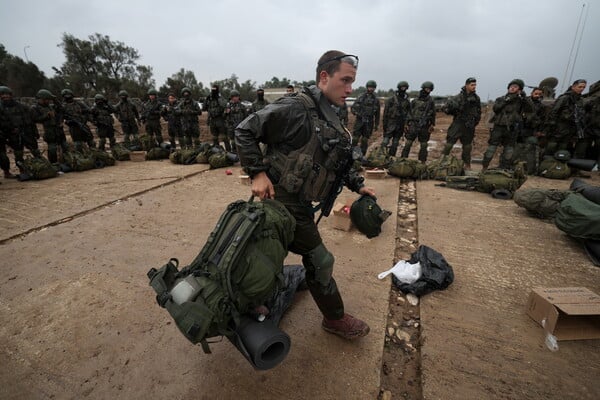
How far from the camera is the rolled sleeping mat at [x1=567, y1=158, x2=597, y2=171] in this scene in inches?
207

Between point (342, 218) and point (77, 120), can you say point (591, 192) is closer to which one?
point (342, 218)

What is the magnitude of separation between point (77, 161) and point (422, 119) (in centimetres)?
798

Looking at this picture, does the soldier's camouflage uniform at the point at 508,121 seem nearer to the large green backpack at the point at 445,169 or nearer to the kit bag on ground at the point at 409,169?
the large green backpack at the point at 445,169

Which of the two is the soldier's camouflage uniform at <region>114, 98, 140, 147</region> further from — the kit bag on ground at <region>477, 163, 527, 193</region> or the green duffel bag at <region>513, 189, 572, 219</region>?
the green duffel bag at <region>513, 189, 572, 219</region>

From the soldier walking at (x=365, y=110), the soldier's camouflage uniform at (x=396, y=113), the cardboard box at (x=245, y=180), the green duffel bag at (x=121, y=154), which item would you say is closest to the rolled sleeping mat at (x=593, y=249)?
the soldier's camouflage uniform at (x=396, y=113)

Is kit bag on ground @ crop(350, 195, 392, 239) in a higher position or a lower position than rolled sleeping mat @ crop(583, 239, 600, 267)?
higher

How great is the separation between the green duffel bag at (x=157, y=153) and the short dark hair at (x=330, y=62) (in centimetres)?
722

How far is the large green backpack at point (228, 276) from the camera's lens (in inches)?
43.5

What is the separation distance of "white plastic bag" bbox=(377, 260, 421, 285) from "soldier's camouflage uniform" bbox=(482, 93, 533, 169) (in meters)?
4.81

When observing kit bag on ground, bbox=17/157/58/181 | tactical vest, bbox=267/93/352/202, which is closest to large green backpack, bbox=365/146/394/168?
tactical vest, bbox=267/93/352/202

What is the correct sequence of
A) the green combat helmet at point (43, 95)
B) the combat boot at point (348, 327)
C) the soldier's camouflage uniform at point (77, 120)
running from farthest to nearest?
the soldier's camouflage uniform at point (77, 120) → the green combat helmet at point (43, 95) → the combat boot at point (348, 327)

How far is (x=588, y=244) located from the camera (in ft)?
8.78

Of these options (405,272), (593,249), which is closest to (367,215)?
(405,272)

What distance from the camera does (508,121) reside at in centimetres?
548
